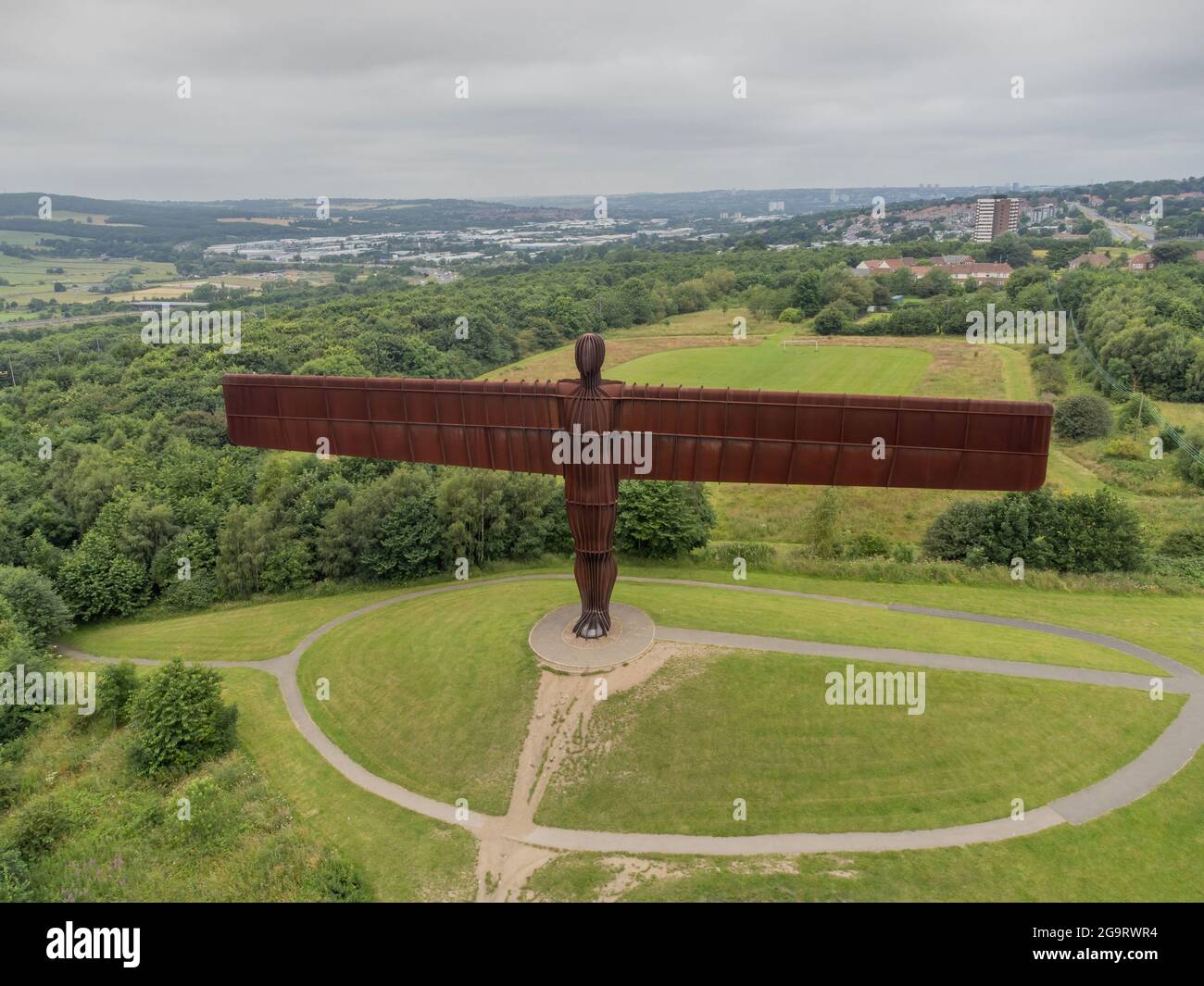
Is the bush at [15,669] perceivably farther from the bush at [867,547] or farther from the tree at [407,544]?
the bush at [867,547]

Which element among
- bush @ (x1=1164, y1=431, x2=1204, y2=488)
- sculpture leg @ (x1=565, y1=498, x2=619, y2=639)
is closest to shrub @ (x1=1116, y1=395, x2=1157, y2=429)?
bush @ (x1=1164, y1=431, x2=1204, y2=488)

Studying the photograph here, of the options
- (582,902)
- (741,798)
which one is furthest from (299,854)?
(741,798)

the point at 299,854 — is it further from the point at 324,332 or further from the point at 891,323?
the point at 891,323

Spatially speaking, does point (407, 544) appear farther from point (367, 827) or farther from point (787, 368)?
point (787, 368)

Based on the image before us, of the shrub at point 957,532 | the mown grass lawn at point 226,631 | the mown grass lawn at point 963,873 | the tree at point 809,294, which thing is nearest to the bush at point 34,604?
the mown grass lawn at point 226,631

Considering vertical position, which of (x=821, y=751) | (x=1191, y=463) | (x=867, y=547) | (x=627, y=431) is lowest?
(x=821, y=751)

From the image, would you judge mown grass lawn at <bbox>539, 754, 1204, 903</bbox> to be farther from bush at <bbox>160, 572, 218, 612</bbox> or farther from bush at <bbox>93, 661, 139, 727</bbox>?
bush at <bbox>160, 572, 218, 612</bbox>

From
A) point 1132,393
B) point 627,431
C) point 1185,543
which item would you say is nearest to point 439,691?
point 627,431
